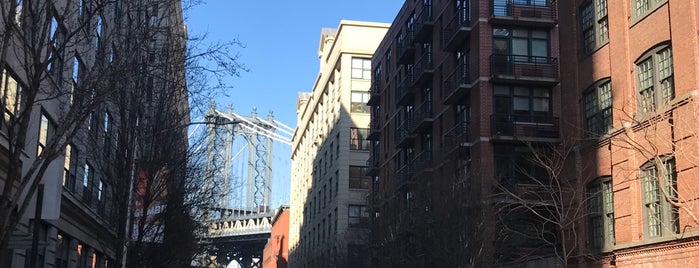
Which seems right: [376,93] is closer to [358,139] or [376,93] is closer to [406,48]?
[406,48]

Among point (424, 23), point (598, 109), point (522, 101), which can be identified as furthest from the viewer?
point (424, 23)

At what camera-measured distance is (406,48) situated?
52.4m

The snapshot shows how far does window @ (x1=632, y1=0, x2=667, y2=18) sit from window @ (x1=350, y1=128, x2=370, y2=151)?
5155 cm

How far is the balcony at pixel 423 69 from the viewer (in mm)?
47594

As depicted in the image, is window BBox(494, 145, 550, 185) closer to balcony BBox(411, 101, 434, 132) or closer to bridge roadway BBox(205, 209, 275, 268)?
balcony BBox(411, 101, 434, 132)

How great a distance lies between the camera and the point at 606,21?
2870 centimetres

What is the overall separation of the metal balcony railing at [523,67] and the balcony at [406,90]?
38.4ft

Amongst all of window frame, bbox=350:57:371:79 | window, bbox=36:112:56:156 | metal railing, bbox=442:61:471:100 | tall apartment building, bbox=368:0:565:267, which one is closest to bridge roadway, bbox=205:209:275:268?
window frame, bbox=350:57:371:79

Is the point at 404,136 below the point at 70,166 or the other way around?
the other way around

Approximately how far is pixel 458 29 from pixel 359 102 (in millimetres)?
37698

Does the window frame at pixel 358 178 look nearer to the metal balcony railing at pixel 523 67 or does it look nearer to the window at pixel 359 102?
the window at pixel 359 102

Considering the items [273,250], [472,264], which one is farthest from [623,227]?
[273,250]

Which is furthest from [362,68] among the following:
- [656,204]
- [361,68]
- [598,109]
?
[656,204]

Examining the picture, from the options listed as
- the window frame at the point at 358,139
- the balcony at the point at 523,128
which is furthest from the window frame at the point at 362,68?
the balcony at the point at 523,128
